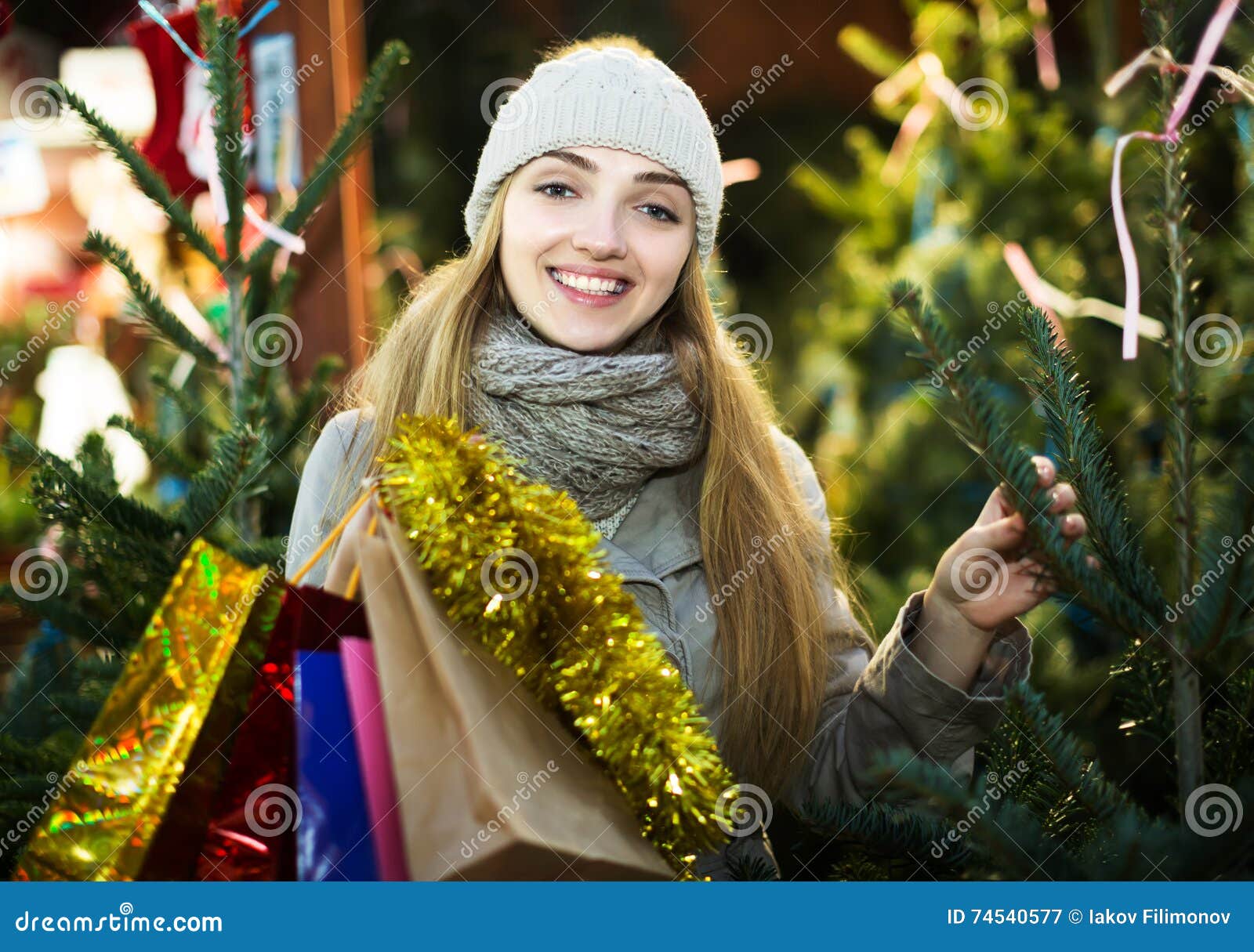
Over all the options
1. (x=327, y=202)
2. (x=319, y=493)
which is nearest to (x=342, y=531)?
(x=319, y=493)

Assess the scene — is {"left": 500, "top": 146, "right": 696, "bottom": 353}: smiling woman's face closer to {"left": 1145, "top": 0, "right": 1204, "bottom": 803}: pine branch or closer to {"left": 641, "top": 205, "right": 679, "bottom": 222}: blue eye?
{"left": 641, "top": 205, "right": 679, "bottom": 222}: blue eye

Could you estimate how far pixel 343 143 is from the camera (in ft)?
4.84

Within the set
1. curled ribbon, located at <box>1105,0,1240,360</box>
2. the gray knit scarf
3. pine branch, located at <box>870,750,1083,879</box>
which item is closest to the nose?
the gray knit scarf

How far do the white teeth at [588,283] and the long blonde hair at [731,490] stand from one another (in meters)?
0.16

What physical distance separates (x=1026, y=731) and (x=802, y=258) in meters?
4.39

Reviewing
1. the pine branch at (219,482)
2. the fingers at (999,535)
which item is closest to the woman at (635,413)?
the pine branch at (219,482)

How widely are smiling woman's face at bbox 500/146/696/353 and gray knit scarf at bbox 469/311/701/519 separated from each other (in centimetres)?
4

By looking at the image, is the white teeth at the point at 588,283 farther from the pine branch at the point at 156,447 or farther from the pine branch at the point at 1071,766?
the pine branch at the point at 1071,766

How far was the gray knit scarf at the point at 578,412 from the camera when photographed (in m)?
1.36

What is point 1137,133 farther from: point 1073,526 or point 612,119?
point 612,119

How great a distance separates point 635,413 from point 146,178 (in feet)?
2.21

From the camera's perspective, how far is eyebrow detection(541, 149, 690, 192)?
4.52 feet
